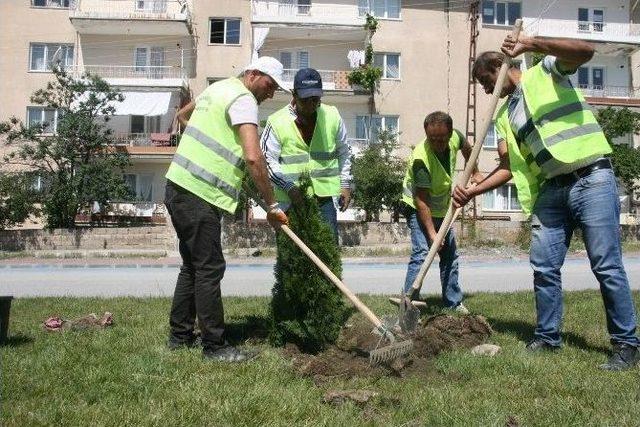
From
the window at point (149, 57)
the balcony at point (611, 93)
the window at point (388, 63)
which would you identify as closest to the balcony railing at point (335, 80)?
the window at point (388, 63)

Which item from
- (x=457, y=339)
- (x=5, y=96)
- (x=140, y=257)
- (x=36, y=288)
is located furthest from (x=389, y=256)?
(x=5, y=96)

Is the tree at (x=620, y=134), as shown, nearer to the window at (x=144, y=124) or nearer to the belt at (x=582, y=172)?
the window at (x=144, y=124)

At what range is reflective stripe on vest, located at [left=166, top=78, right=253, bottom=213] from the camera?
4.50 m

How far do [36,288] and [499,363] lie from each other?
9.03m

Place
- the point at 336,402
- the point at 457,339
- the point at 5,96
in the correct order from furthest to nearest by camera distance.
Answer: the point at 5,96 < the point at 457,339 < the point at 336,402

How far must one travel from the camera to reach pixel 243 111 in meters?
4.41

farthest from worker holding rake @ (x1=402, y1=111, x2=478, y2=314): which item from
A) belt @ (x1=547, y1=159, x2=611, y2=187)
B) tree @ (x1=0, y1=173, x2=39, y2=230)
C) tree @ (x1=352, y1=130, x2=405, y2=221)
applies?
tree @ (x1=0, y1=173, x2=39, y2=230)

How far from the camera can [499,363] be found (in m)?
4.15

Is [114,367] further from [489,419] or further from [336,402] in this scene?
[489,419]

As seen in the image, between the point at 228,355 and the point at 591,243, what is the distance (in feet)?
9.34

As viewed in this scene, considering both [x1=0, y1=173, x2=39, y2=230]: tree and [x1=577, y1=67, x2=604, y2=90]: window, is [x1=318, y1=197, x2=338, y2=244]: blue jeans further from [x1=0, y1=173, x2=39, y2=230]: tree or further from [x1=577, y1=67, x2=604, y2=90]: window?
[x1=577, y1=67, x2=604, y2=90]: window

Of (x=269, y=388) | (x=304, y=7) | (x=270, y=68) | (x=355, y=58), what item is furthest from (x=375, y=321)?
(x=304, y=7)

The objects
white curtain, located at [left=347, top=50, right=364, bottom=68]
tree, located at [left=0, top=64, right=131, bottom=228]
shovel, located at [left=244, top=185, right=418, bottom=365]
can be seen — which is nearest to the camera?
shovel, located at [left=244, top=185, right=418, bottom=365]

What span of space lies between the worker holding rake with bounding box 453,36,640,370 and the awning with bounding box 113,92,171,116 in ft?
90.6
